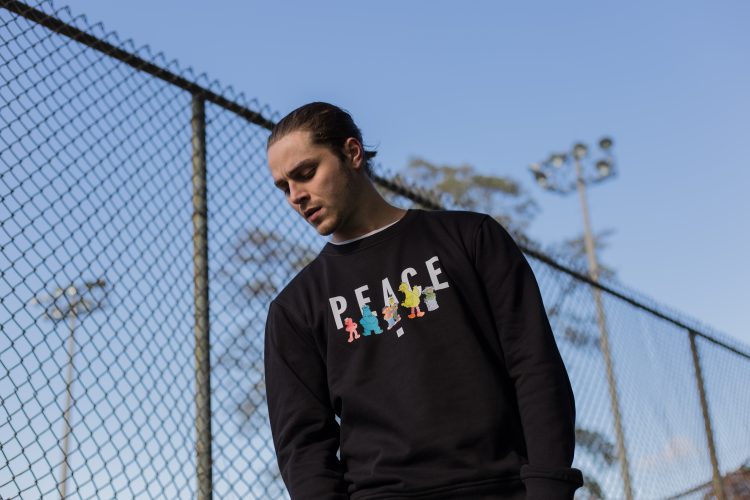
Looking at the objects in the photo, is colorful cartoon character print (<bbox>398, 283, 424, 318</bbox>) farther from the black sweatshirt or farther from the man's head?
the man's head

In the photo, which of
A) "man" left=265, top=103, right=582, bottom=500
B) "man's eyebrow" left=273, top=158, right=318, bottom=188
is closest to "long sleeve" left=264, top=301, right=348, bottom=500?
"man" left=265, top=103, right=582, bottom=500

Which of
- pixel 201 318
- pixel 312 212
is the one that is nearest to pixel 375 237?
pixel 312 212

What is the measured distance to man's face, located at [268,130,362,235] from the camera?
1965 mm

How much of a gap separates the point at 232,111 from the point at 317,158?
1937 mm

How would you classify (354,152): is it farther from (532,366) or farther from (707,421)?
(707,421)

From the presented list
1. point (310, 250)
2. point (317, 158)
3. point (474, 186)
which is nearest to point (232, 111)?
point (310, 250)

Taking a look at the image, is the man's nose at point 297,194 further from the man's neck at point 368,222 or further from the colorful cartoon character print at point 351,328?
the colorful cartoon character print at point 351,328

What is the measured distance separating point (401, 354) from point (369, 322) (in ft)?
0.37

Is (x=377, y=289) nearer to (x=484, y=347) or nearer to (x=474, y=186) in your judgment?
(x=484, y=347)

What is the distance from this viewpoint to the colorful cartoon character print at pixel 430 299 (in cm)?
188

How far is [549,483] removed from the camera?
165cm

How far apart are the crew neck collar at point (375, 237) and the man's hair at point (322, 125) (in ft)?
0.61

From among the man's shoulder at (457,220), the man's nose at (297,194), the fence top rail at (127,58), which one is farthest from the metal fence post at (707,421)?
the man's nose at (297,194)

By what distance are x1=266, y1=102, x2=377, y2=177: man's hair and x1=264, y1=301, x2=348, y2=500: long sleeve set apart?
0.40m
